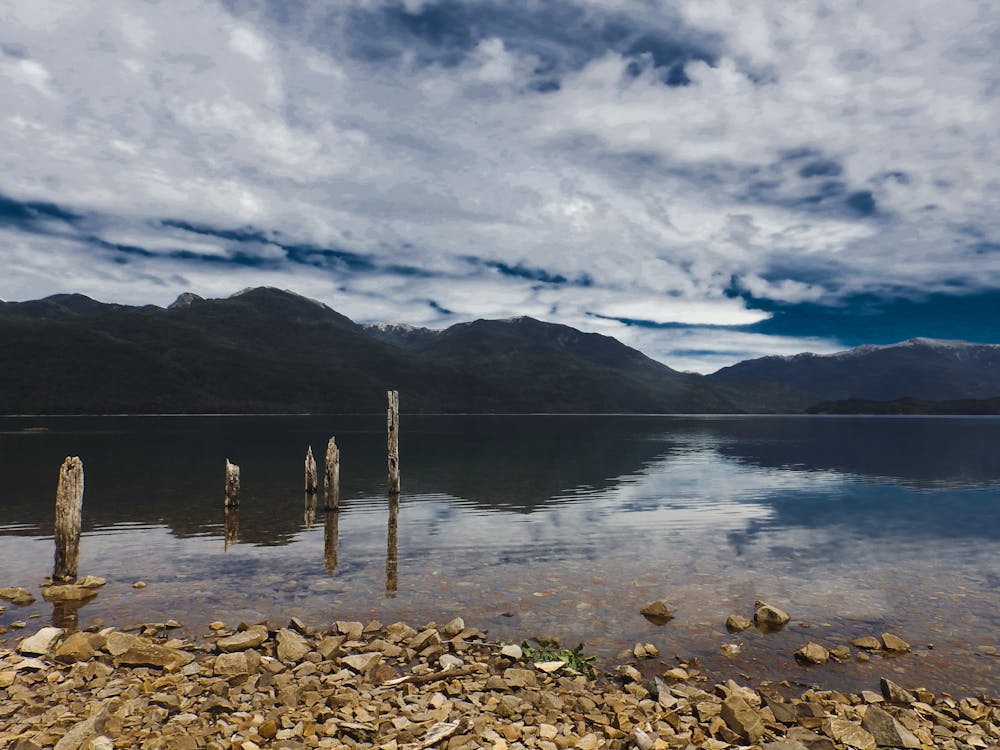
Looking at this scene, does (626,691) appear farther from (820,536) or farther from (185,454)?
(185,454)

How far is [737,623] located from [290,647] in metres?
10.5

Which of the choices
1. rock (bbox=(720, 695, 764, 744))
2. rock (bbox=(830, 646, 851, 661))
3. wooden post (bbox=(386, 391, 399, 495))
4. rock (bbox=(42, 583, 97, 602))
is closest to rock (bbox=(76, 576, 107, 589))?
rock (bbox=(42, 583, 97, 602))

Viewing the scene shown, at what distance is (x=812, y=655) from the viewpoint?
41.1 ft

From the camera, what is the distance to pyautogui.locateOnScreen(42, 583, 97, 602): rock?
16.3 m

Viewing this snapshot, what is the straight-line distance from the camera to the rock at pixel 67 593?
16.3m

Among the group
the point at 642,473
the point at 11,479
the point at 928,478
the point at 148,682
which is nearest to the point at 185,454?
the point at 11,479

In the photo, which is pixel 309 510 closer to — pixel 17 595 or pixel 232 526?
pixel 232 526

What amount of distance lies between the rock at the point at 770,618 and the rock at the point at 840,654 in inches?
67.0

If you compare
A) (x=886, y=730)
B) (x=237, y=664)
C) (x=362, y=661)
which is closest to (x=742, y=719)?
(x=886, y=730)

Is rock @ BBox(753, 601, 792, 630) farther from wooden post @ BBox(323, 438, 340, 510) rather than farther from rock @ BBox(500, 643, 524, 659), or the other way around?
wooden post @ BBox(323, 438, 340, 510)

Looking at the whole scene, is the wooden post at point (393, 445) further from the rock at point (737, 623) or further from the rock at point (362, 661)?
the rock at point (362, 661)

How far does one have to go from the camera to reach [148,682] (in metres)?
10.2

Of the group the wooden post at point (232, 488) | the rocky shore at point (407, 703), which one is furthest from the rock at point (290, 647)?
the wooden post at point (232, 488)

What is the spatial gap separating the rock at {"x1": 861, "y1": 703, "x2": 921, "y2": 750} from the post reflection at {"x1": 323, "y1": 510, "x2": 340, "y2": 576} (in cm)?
1547
